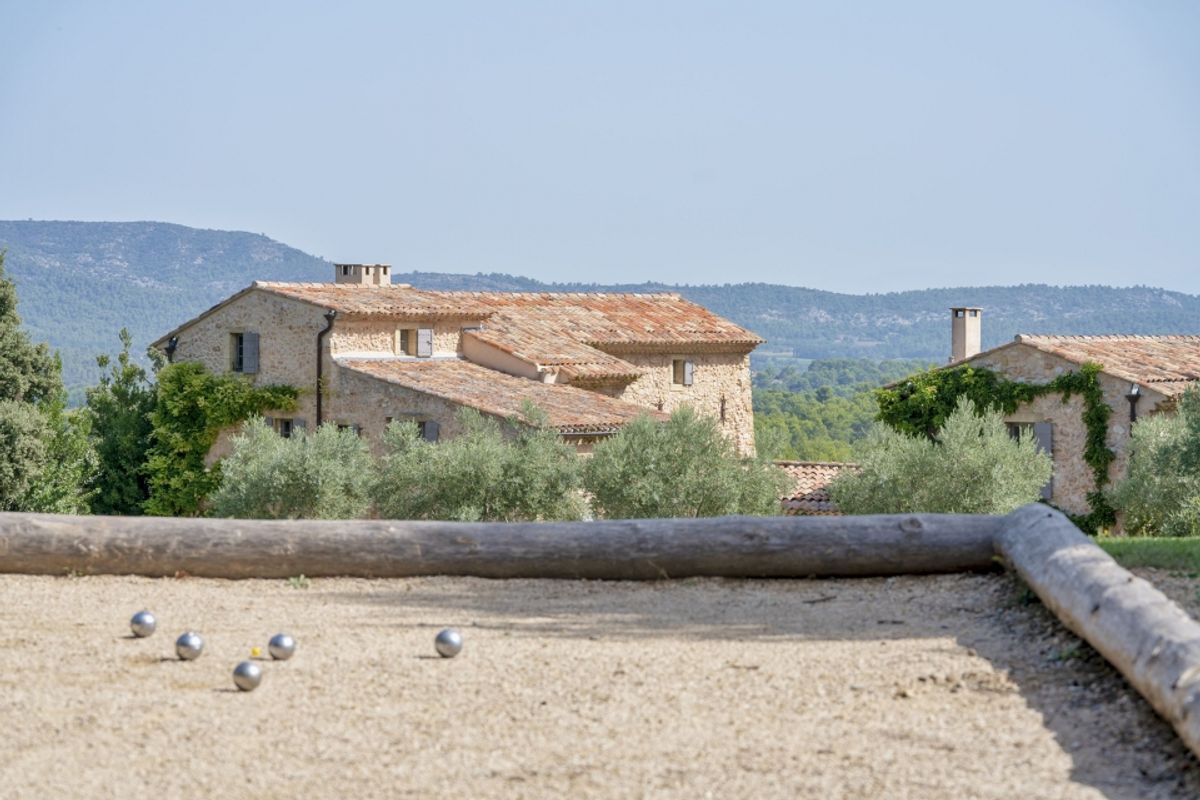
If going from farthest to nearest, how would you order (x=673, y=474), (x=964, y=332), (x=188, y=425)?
(x=964, y=332)
(x=188, y=425)
(x=673, y=474)

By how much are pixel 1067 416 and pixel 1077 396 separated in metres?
Answer: 0.45

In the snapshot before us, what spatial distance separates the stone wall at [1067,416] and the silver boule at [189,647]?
25.9 meters

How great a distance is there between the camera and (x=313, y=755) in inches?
247

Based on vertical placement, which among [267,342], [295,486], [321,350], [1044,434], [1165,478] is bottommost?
[295,486]

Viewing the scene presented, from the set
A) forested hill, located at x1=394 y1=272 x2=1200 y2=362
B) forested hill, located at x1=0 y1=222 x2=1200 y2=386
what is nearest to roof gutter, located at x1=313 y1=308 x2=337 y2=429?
forested hill, located at x1=394 y1=272 x2=1200 y2=362

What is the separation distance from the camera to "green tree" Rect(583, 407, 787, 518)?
23.4 meters

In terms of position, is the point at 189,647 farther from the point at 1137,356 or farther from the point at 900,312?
the point at 900,312

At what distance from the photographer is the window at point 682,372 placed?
38.2 m

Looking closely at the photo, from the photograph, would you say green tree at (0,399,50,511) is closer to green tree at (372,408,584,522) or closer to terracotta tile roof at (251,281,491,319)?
terracotta tile roof at (251,281,491,319)

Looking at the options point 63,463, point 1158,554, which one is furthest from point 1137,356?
point 63,463

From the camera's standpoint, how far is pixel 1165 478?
2355 centimetres

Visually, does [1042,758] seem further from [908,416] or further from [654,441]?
[908,416]

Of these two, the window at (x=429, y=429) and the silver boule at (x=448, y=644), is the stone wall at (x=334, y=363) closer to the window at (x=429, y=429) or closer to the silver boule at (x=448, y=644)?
the window at (x=429, y=429)

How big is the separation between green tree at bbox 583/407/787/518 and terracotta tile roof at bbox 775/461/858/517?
176 inches
